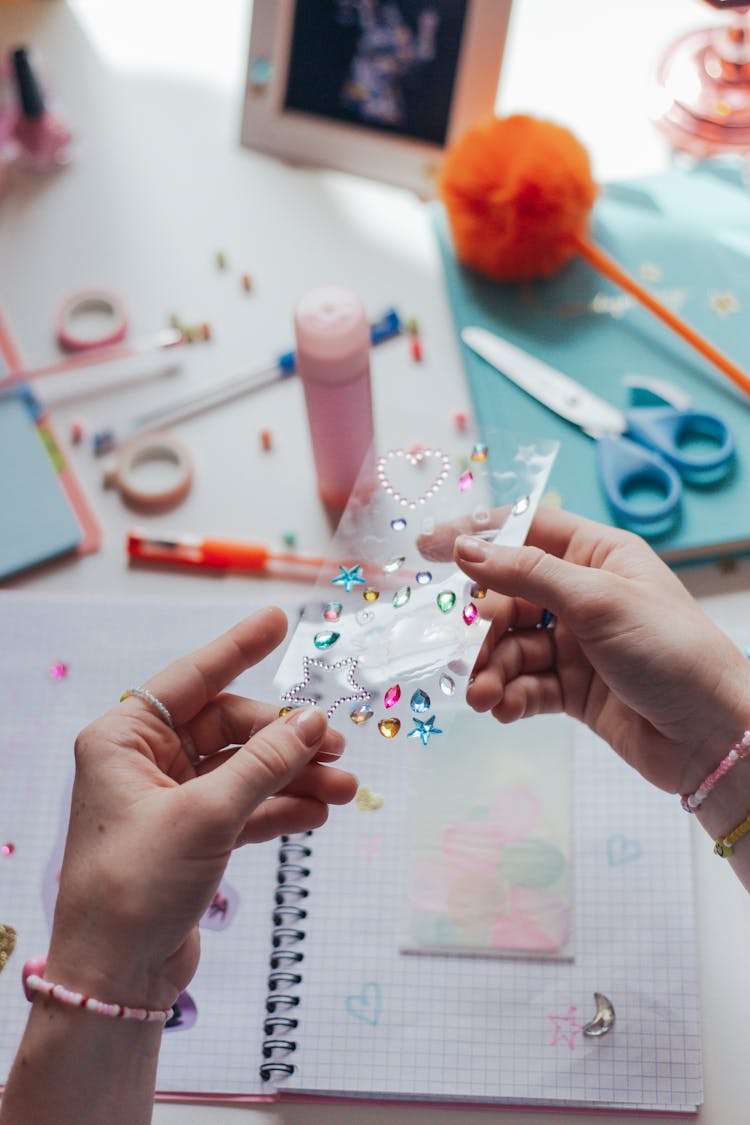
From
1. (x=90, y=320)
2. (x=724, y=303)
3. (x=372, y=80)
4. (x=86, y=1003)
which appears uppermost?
(x=372, y=80)

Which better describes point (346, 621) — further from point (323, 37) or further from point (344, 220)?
point (323, 37)

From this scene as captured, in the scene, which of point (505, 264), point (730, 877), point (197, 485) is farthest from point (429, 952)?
point (505, 264)

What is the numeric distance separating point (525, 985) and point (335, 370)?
48 centimetres

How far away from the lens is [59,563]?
40.7 inches

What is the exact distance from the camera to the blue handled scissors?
970 mm

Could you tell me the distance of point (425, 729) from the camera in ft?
2.68

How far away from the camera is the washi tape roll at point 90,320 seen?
112cm

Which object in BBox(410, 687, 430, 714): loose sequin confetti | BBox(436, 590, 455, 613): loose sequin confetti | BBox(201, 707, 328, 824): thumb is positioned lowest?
BBox(410, 687, 430, 714): loose sequin confetti

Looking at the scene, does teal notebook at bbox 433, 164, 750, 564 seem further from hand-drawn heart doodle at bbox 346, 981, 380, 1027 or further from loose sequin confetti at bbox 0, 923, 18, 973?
loose sequin confetti at bbox 0, 923, 18, 973

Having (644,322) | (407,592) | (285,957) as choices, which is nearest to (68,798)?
(285,957)

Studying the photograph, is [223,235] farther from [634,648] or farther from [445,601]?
[634,648]

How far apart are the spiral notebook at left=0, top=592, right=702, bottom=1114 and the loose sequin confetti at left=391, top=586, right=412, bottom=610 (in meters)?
0.12

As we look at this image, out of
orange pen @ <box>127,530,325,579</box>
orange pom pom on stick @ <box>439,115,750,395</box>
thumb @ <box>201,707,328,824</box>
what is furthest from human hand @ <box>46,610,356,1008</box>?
orange pom pom on stick @ <box>439,115,750,395</box>

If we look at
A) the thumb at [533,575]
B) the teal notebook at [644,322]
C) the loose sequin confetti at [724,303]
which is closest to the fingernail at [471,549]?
the thumb at [533,575]
